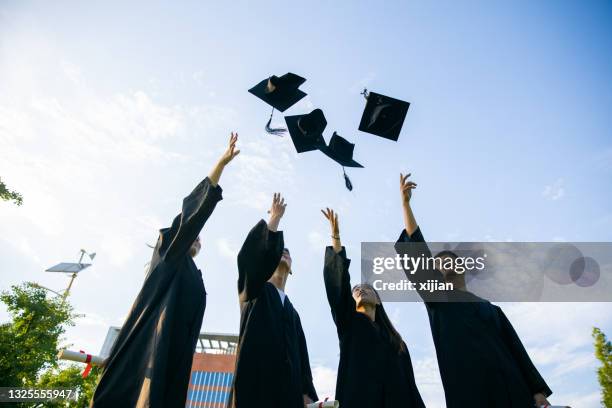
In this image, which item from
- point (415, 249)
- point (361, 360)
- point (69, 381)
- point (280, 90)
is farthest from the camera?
point (69, 381)

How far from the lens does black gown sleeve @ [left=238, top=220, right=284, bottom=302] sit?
3244 mm

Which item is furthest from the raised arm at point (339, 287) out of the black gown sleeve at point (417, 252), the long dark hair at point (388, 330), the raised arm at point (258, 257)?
the raised arm at point (258, 257)

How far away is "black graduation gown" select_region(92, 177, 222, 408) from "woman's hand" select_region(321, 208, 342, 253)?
1404mm

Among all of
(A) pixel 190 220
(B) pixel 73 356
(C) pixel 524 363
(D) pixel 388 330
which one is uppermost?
(A) pixel 190 220

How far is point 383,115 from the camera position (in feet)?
18.7

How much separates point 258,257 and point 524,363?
248 cm

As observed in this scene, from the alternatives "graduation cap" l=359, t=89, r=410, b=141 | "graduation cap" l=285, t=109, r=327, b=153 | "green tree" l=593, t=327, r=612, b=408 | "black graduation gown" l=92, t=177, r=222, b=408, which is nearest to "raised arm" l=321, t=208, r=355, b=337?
"black graduation gown" l=92, t=177, r=222, b=408

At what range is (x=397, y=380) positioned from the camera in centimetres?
347

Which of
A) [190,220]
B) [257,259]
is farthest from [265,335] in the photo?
[190,220]

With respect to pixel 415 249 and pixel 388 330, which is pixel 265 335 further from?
pixel 415 249

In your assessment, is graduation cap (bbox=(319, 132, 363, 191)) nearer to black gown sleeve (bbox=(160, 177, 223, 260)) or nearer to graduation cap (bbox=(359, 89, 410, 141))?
graduation cap (bbox=(359, 89, 410, 141))

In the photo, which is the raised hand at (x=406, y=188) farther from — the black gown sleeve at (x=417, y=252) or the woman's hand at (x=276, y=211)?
the woman's hand at (x=276, y=211)

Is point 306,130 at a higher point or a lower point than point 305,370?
higher

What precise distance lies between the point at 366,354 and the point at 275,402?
1.05 m
